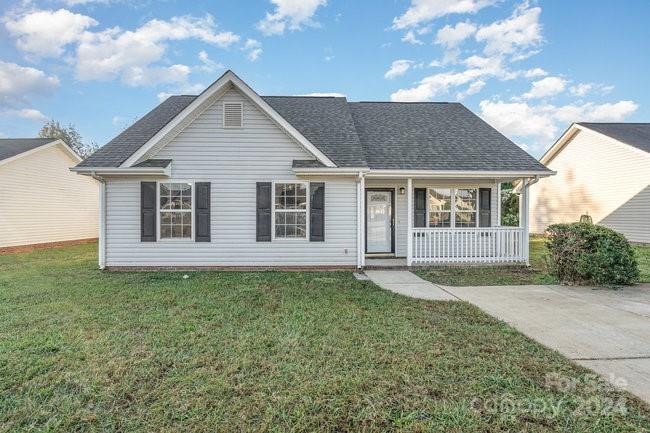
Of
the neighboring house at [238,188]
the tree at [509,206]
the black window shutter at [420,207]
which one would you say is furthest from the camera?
the tree at [509,206]

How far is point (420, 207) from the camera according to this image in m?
10.9

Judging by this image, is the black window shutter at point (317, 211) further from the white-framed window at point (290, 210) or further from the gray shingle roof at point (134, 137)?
the gray shingle roof at point (134, 137)

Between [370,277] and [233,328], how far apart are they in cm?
444

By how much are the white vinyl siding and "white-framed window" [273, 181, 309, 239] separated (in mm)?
232

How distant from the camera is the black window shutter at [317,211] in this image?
29.7ft

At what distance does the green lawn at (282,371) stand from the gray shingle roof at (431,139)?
17.1 feet

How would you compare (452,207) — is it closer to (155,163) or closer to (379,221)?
(379,221)

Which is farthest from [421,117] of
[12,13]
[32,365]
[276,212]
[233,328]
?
[12,13]

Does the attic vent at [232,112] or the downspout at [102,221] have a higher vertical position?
the attic vent at [232,112]

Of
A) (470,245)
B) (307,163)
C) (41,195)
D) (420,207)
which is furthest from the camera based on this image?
(41,195)

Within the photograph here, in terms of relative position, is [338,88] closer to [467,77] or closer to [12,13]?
[467,77]

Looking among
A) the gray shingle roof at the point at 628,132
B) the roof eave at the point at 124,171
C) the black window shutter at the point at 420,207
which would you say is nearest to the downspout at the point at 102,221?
the roof eave at the point at 124,171

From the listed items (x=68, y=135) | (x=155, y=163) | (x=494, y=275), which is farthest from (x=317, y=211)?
(x=68, y=135)

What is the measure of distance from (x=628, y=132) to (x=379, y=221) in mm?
15921
